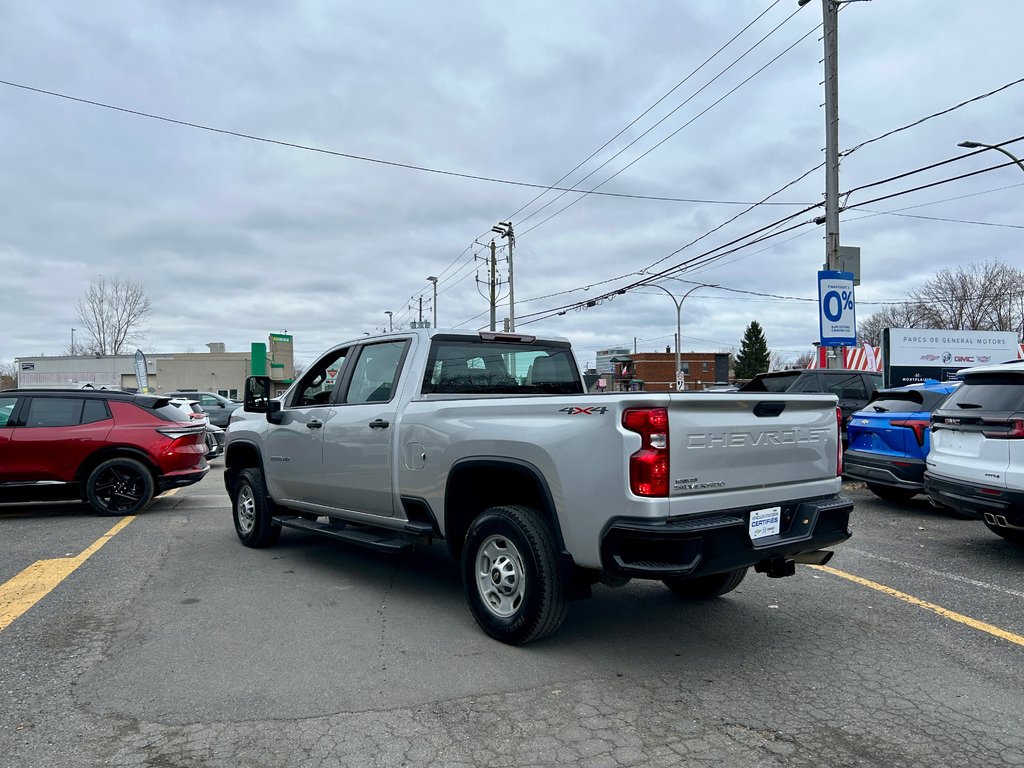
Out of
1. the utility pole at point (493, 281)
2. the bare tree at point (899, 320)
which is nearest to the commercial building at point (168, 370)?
the utility pole at point (493, 281)

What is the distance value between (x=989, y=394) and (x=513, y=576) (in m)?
4.80

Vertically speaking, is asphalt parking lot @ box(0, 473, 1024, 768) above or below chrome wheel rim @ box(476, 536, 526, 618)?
below

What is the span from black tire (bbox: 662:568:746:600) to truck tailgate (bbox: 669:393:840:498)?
113 centimetres

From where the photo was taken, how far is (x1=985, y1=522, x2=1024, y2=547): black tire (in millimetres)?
6756

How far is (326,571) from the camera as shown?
6383mm

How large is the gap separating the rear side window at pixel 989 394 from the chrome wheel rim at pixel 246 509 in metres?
6.69

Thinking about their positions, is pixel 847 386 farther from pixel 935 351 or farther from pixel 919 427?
pixel 935 351

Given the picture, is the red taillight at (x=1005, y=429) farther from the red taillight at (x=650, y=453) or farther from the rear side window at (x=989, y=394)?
the red taillight at (x=650, y=453)

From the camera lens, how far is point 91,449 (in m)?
9.40

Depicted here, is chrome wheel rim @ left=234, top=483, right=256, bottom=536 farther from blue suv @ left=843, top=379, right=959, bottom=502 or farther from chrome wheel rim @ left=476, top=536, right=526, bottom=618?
blue suv @ left=843, top=379, right=959, bottom=502

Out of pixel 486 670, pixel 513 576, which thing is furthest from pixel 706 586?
pixel 486 670

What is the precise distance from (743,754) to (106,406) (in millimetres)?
9158

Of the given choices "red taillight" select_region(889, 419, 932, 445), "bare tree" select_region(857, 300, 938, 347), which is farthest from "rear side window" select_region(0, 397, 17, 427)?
"bare tree" select_region(857, 300, 938, 347)

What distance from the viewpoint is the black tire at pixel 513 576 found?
13.5 feet
